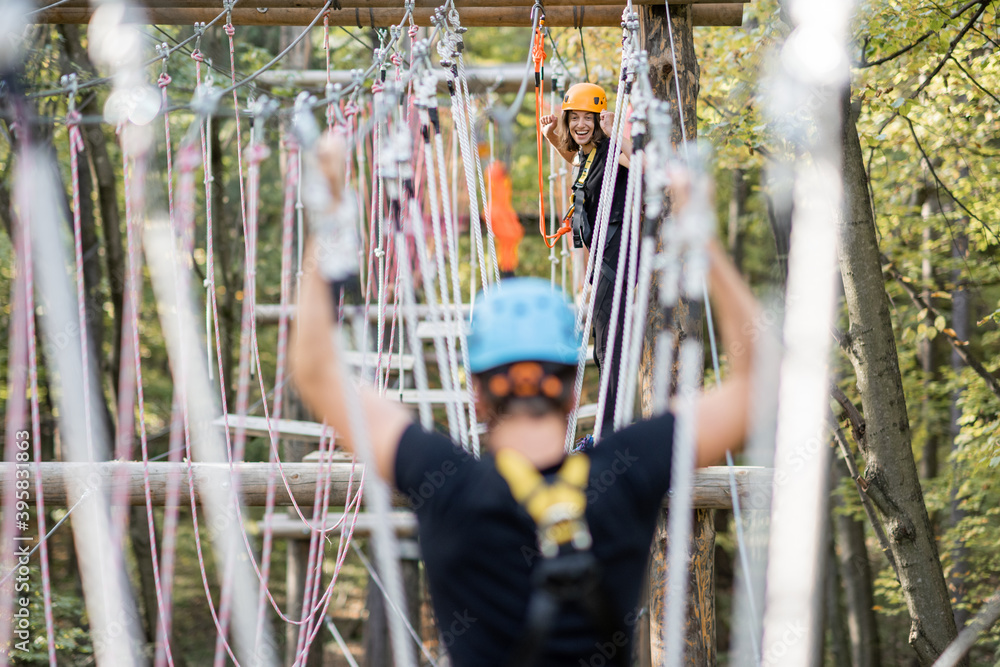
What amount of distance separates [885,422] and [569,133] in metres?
1.91

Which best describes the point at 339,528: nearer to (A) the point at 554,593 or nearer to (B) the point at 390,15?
(B) the point at 390,15

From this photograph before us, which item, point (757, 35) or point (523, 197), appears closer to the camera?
point (757, 35)

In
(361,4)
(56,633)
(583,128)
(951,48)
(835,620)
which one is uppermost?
(361,4)

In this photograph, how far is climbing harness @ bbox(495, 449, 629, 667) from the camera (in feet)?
2.68

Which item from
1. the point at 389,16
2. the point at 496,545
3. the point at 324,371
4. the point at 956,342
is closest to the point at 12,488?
the point at 389,16

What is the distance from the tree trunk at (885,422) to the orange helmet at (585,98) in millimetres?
1379

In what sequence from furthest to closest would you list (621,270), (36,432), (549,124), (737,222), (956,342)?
(737,222), (956,342), (549,124), (36,432), (621,270)

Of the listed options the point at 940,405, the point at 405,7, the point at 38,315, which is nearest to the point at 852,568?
the point at 940,405

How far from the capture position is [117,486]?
Answer: 2.89 meters

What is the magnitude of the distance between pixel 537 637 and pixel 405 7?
8.24 ft

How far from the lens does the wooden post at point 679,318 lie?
2797 millimetres

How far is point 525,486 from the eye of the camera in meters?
0.85

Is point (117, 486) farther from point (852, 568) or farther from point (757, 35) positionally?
point (852, 568)

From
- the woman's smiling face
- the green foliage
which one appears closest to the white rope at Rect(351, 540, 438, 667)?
the woman's smiling face
